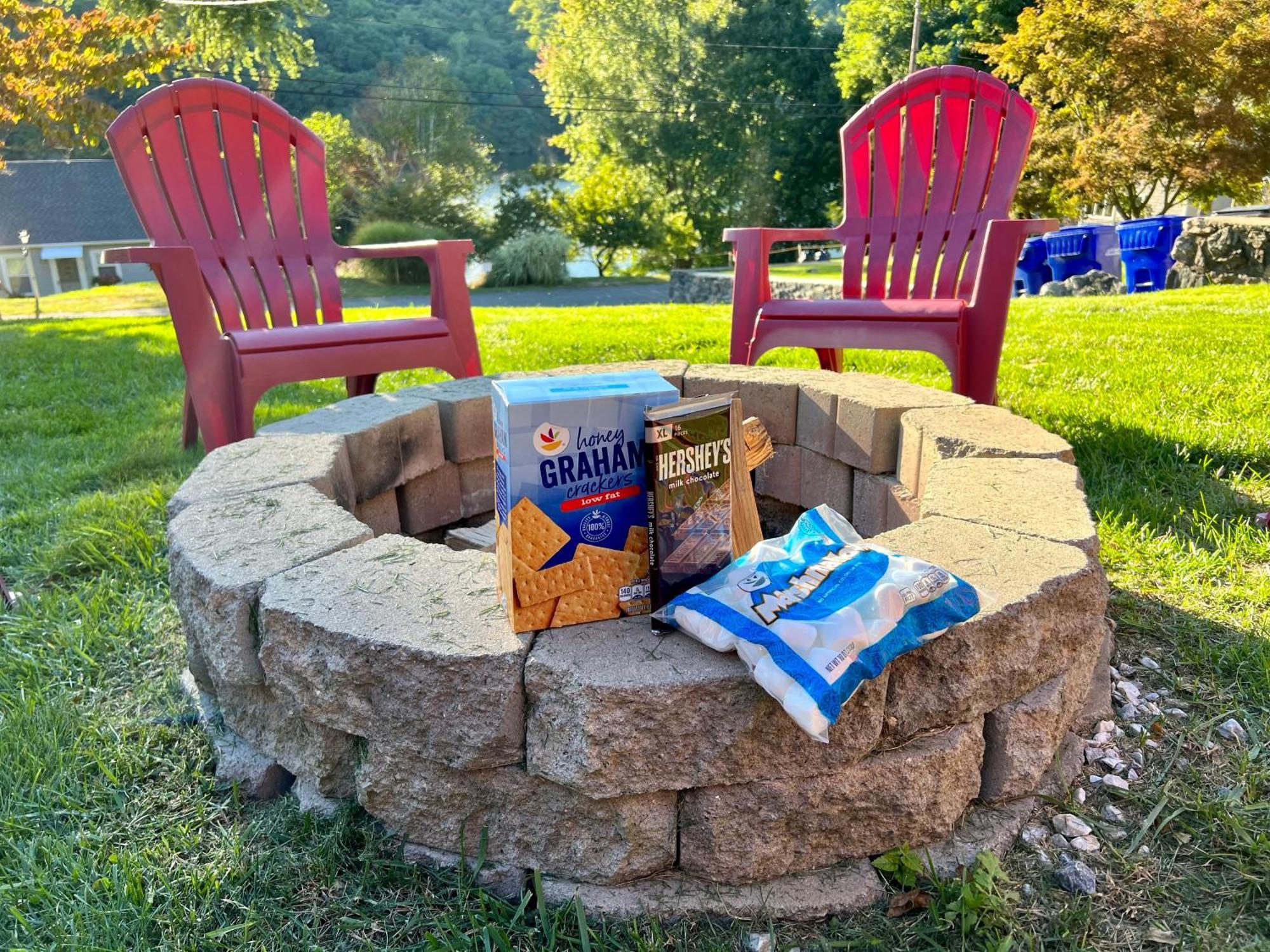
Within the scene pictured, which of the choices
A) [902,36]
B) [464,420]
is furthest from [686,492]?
[902,36]

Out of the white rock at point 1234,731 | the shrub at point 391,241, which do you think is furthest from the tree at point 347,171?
the white rock at point 1234,731

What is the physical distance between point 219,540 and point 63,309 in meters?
18.4

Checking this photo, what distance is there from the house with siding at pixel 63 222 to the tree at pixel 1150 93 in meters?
29.5

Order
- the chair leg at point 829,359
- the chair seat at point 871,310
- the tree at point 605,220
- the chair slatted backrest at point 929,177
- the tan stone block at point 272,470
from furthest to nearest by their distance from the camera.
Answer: the tree at point 605,220 → the chair leg at point 829,359 → the chair slatted backrest at point 929,177 → the chair seat at point 871,310 → the tan stone block at point 272,470

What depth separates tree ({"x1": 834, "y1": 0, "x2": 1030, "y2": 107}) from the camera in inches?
795

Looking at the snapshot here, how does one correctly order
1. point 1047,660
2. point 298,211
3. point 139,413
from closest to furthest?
point 1047,660
point 298,211
point 139,413

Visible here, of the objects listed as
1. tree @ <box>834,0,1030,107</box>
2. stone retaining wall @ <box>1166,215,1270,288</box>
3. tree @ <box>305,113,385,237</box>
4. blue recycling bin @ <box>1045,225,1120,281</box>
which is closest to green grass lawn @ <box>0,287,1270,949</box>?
stone retaining wall @ <box>1166,215,1270,288</box>

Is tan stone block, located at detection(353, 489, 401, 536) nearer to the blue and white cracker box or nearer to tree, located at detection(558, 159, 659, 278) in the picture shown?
the blue and white cracker box

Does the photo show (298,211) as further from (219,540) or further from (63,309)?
(63,309)

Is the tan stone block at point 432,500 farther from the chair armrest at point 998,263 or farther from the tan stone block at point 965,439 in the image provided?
the chair armrest at point 998,263

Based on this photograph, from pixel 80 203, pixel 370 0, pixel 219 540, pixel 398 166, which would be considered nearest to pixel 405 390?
pixel 219 540

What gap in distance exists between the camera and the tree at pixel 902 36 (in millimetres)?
20203

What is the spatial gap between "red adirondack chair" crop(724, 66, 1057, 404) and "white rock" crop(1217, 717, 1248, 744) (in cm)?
142

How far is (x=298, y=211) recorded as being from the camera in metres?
3.55
